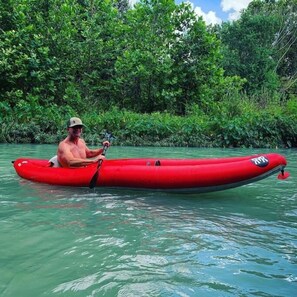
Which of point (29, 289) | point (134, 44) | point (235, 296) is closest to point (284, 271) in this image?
point (235, 296)

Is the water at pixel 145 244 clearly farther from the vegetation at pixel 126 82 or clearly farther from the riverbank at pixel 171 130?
the vegetation at pixel 126 82

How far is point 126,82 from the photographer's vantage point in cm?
1778

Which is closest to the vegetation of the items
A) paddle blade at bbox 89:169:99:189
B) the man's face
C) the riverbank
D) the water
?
the riverbank

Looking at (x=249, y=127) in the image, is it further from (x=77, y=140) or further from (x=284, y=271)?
(x=284, y=271)

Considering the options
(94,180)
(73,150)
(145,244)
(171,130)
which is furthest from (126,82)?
(145,244)

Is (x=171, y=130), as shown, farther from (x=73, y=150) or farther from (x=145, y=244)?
(x=145, y=244)

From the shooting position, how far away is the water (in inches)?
98.2

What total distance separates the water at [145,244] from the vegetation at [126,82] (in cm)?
822

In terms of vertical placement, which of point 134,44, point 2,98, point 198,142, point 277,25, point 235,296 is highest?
point 277,25

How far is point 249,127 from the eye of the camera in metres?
13.3

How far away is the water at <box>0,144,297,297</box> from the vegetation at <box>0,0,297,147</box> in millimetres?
8217

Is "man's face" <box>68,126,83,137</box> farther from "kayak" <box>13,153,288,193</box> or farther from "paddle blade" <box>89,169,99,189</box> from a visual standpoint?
"paddle blade" <box>89,169,99,189</box>

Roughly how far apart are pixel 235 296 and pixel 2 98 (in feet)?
47.6

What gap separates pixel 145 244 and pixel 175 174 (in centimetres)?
175
